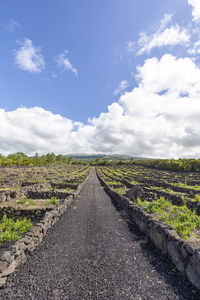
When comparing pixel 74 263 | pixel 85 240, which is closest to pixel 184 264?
pixel 74 263

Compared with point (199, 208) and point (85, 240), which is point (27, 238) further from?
point (199, 208)

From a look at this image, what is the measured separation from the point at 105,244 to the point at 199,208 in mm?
9516

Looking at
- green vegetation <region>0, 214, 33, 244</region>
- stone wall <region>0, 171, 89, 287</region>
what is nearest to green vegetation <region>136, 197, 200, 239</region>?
stone wall <region>0, 171, 89, 287</region>

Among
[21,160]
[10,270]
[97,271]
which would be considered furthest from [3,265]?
[21,160]

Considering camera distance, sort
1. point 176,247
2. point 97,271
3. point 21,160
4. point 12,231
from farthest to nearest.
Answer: point 21,160 < point 12,231 < point 176,247 < point 97,271

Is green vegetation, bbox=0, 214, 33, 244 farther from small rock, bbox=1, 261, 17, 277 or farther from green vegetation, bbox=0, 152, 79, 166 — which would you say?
green vegetation, bbox=0, 152, 79, 166

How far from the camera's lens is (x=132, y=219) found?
9.98 m

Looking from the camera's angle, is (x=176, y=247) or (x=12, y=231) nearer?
(x=176, y=247)

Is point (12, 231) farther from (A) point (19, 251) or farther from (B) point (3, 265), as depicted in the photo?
(B) point (3, 265)

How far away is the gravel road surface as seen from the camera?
396 cm

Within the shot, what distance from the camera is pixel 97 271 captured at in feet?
15.9

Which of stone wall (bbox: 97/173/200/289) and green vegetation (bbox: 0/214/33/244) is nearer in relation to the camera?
stone wall (bbox: 97/173/200/289)

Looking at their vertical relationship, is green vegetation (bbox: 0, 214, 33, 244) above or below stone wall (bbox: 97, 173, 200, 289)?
below

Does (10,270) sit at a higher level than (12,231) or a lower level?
higher
